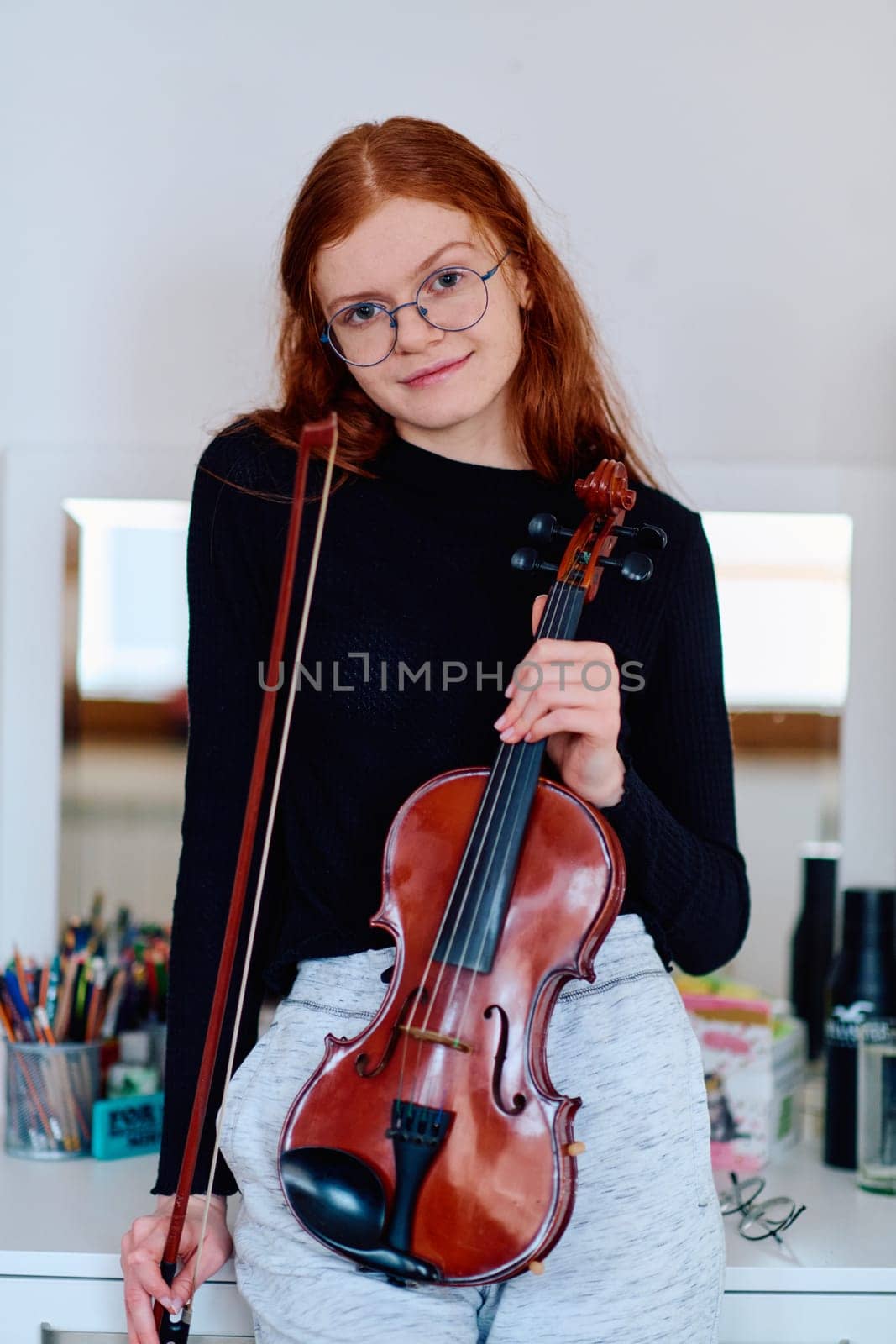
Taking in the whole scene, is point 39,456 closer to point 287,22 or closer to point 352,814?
point 287,22

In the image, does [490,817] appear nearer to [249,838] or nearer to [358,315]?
[249,838]

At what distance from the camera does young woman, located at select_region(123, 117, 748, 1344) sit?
36.9 inches

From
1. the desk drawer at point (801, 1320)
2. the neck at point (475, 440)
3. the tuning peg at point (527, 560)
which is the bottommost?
the desk drawer at point (801, 1320)

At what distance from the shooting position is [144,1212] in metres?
1.24

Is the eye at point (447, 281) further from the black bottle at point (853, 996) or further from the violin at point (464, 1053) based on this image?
the black bottle at point (853, 996)

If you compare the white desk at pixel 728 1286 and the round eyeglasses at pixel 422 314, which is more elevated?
the round eyeglasses at pixel 422 314

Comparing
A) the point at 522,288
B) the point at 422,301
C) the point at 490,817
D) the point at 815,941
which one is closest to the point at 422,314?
the point at 422,301

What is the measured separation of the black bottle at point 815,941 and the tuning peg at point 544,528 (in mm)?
745

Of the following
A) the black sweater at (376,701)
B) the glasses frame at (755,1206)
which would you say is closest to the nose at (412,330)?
the black sweater at (376,701)

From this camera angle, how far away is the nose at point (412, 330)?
1033 mm

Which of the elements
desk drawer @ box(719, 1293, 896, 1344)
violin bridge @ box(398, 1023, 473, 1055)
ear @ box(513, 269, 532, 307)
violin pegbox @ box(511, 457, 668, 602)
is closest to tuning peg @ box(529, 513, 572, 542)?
violin pegbox @ box(511, 457, 668, 602)

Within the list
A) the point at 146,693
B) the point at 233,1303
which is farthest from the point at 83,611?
the point at 233,1303

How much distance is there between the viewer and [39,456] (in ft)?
4.99

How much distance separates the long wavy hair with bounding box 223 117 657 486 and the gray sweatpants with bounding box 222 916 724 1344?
1.37ft
